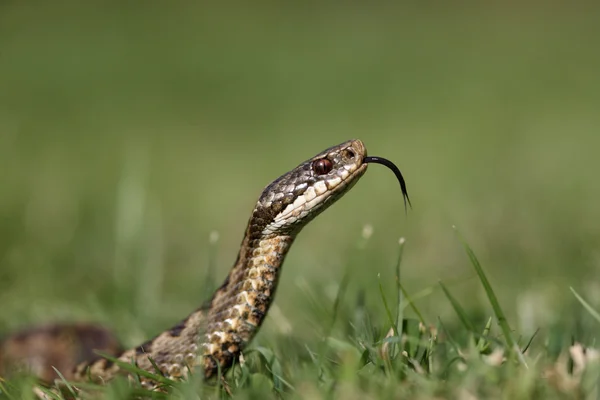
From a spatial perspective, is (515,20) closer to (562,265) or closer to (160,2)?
(160,2)

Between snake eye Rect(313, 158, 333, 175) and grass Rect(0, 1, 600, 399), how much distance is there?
0.46 metres

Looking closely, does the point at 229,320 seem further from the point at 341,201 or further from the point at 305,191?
the point at 341,201

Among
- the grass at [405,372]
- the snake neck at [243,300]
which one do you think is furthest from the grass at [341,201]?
the snake neck at [243,300]

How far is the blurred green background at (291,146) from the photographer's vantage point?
5727 mm

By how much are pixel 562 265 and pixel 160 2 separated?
19689 millimetres

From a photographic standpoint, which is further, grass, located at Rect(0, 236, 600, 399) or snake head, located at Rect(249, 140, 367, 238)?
snake head, located at Rect(249, 140, 367, 238)

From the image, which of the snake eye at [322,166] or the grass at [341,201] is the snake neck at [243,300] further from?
the snake eye at [322,166]

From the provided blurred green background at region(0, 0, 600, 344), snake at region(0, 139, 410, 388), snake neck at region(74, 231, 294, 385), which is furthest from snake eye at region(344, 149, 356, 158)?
blurred green background at region(0, 0, 600, 344)

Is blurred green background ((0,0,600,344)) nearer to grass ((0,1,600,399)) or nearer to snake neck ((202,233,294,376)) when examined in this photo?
grass ((0,1,600,399))

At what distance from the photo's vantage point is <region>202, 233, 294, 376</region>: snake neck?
3.51m

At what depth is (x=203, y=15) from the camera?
22.9 metres

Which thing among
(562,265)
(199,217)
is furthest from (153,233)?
(562,265)

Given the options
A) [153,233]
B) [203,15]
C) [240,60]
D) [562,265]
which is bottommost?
[562,265]

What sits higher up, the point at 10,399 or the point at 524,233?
the point at 10,399
